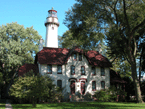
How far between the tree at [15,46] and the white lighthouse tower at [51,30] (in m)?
2.57

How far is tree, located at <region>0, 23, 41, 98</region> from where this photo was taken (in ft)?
101

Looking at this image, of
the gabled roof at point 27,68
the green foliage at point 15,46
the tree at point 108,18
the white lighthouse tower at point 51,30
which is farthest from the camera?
the white lighthouse tower at point 51,30

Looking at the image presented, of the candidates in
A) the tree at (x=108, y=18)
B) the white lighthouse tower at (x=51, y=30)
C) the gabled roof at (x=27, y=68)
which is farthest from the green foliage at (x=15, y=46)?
the tree at (x=108, y=18)

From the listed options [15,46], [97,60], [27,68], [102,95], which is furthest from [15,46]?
[102,95]

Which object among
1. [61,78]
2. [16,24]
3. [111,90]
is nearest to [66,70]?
[61,78]

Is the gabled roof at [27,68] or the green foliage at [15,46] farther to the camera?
the green foliage at [15,46]

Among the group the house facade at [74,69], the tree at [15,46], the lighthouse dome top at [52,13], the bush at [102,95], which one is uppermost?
the lighthouse dome top at [52,13]

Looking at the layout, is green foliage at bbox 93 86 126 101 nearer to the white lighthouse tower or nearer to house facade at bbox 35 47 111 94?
house facade at bbox 35 47 111 94

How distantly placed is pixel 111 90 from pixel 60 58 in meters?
10.3

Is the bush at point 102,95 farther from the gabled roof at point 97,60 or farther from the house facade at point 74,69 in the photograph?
the gabled roof at point 97,60

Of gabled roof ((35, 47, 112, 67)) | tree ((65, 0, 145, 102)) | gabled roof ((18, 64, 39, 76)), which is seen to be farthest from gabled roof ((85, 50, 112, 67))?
gabled roof ((18, 64, 39, 76))

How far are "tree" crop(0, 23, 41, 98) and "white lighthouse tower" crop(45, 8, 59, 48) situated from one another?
2.57m

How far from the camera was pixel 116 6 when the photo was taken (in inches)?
847

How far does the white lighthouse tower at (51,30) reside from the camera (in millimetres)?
36844
